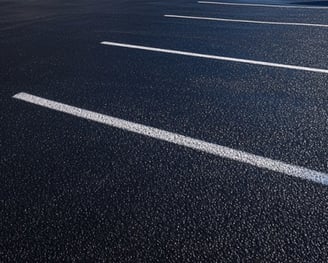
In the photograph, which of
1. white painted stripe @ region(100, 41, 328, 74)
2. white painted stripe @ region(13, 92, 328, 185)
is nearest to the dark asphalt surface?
white painted stripe @ region(13, 92, 328, 185)

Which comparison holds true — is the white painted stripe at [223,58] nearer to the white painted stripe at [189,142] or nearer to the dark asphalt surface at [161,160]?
the dark asphalt surface at [161,160]

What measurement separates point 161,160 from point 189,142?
38 centimetres

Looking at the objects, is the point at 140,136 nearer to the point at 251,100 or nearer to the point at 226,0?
the point at 251,100

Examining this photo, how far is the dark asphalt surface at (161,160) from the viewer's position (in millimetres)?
1800

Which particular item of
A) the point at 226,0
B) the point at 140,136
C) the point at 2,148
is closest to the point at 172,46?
the point at 140,136

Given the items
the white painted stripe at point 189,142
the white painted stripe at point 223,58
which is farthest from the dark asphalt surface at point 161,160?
the white painted stripe at point 223,58

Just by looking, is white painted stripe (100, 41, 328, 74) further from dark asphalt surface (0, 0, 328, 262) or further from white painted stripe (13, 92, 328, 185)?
white painted stripe (13, 92, 328, 185)

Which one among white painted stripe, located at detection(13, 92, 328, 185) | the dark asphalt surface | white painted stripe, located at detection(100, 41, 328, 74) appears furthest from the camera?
white painted stripe, located at detection(100, 41, 328, 74)

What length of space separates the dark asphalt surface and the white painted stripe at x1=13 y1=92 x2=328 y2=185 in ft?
0.24

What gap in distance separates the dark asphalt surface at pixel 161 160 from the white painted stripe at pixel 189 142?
73mm

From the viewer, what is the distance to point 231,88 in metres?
3.77

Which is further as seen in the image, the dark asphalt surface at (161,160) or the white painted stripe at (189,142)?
the white painted stripe at (189,142)

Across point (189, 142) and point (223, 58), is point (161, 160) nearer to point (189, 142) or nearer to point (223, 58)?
point (189, 142)

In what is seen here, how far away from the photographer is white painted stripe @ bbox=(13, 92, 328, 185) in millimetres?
2305
